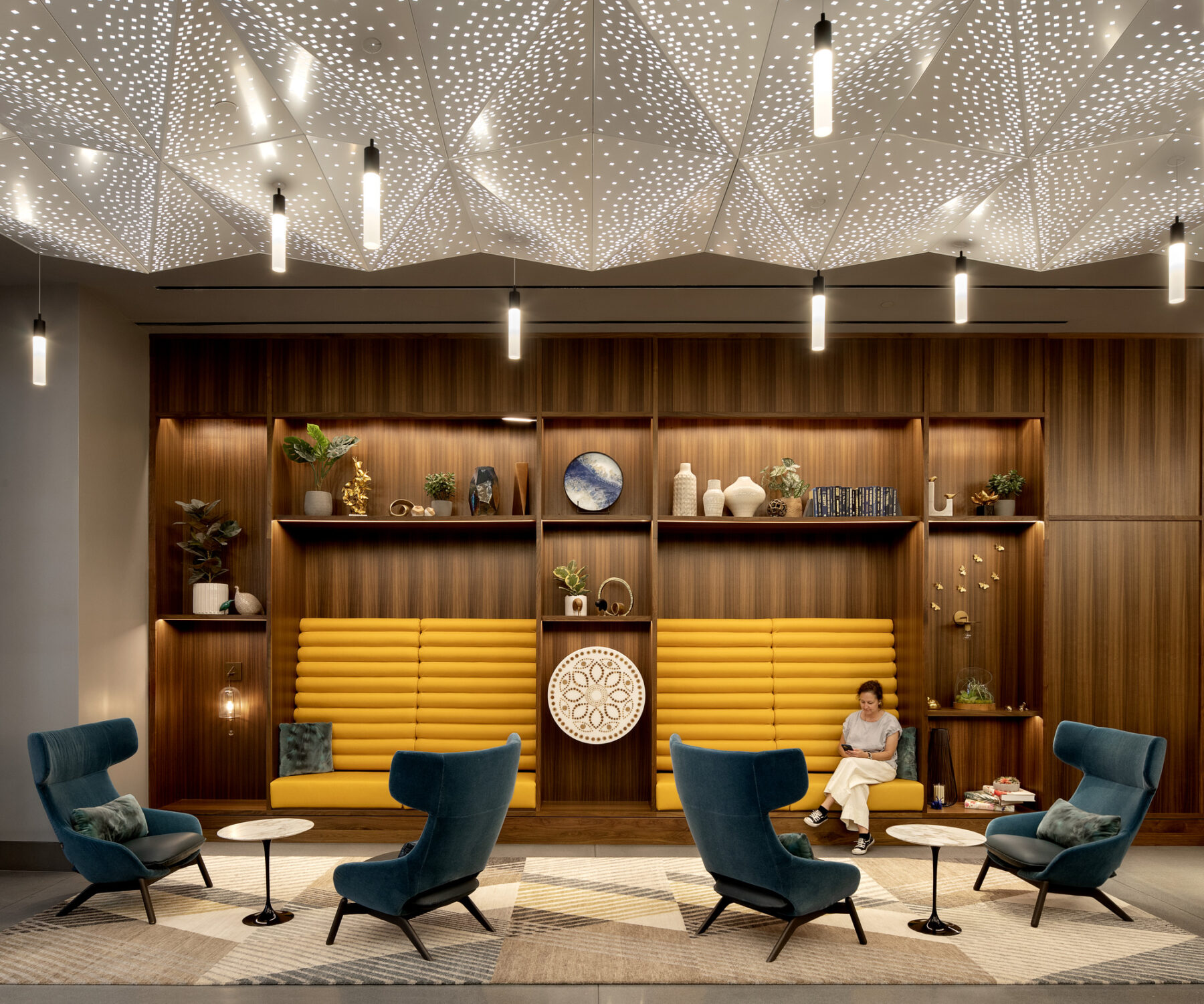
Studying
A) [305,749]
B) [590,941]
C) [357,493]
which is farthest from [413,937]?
[357,493]

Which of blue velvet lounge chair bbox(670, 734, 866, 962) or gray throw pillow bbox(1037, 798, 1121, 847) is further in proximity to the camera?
gray throw pillow bbox(1037, 798, 1121, 847)

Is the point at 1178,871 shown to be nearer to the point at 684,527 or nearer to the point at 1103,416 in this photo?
the point at 1103,416

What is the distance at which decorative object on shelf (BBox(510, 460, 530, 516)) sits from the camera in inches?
247

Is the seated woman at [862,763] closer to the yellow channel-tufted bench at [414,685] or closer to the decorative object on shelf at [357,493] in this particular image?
the yellow channel-tufted bench at [414,685]

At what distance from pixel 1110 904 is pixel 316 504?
5.33 metres

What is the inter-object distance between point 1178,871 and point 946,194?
451cm

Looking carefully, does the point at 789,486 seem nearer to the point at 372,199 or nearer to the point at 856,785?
the point at 856,785

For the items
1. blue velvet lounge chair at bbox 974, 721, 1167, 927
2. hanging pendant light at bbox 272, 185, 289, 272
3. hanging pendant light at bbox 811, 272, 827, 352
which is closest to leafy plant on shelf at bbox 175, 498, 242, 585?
hanging pendant light at bbox 272, 185, 289, 272

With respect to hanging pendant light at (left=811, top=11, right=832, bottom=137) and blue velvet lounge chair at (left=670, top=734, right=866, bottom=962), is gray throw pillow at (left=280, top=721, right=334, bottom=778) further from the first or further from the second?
hanging pendant light at (left=811, top=11, right=832, bottom=137)

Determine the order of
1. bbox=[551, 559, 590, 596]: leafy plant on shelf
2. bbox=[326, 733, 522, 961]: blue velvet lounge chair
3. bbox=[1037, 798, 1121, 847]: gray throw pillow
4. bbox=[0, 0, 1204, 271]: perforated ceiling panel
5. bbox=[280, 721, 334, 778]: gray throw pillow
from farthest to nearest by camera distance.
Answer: bbox=[551, 559, 590, 596]: leafy plant on shelf < bbox=[280, 721, 334, 778]: gray throw pillow < bbox=[1037, 798, 1121, 847]: gray throw pillow < bbox=[326, 733, 522, 961]: blue velvet lounge chair < bbox=[0, 0, 1204, 271]: perforated ceiling panel

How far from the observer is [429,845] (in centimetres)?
396

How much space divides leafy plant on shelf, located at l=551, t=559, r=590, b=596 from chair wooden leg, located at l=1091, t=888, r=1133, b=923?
346 cm

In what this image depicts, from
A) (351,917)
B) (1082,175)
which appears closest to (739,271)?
(1082,175)

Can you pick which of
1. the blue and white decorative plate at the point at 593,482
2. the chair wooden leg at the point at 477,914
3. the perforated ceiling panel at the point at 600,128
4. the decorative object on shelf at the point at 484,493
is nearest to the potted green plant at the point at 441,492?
the decorative object on shelf at the point at 484,493
